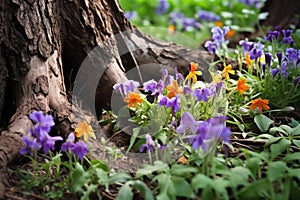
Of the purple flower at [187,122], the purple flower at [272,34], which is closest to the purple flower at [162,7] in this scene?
the purple flower at [272,34]

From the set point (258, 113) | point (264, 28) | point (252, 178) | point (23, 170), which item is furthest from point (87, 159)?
point (264, 28)

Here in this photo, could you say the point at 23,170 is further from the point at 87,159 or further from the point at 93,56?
the point at 93,56

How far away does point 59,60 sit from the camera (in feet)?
9.98

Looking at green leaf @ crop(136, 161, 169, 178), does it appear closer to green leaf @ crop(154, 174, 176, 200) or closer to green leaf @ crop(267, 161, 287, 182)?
green leaf @ crop(154, 174, 176, 200)

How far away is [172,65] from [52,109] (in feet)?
3.75

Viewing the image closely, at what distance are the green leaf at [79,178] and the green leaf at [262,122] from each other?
3.71ft

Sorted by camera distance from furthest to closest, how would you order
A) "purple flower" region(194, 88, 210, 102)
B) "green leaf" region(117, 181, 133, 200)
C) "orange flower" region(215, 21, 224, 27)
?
1. "orange flower" region(215, 21, 224, 27)
2. "purple flower" region(194, 88, 210, 102)
3. "green leaf" region(117, 181, 133, 200)

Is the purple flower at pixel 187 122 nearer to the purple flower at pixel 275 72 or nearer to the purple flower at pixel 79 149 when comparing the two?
the purple flower at pixel 79 149

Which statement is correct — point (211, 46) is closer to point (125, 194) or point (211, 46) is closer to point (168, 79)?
point (168, 79)

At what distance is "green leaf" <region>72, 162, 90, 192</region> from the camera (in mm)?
2229

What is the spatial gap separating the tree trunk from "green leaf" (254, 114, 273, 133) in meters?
0.73

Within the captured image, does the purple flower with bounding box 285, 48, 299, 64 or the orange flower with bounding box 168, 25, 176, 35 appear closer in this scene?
the purple flower with bounding box 285, 48, 299, 64

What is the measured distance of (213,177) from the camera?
2.29 meters

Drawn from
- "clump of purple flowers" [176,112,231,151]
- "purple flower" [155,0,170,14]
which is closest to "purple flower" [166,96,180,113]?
"clump of purple flowers" [176,112,231,151]
